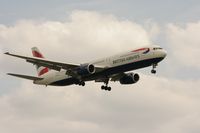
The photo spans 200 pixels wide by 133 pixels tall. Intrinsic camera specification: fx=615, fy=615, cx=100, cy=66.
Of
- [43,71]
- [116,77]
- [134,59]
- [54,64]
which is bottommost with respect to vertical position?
[134,59]

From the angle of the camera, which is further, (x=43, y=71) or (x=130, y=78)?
(x=43, y=71)

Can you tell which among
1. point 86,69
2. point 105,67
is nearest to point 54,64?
point 86,69

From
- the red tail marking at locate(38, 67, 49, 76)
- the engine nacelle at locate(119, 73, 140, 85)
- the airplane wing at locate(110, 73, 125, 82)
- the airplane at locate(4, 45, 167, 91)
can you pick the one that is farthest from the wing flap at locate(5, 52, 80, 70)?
the red tail marking at locate(38, 67, 49, 76)

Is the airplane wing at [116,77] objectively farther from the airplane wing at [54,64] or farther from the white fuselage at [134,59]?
the airplane wing at [54,64]

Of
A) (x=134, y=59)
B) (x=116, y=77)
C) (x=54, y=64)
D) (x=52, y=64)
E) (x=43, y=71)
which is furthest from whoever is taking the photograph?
(x=43, y=71)

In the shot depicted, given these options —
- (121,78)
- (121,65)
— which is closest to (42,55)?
(121,78)

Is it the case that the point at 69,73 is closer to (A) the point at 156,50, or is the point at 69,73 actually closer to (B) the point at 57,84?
(B) the point at 57,84

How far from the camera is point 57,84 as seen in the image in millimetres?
94375

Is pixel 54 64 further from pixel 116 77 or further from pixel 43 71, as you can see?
pixel 43 71

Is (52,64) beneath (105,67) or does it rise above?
above

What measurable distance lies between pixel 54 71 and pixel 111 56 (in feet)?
43.3

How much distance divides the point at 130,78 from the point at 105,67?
9.80 meters

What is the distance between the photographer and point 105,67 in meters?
85.9

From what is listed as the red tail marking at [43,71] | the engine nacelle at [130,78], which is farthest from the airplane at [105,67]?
the red tail marking at [43,71]
